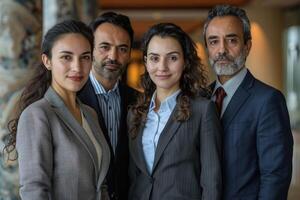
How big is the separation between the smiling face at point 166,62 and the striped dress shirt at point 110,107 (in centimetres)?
51

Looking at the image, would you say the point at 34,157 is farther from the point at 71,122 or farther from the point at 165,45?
the point at 165,45

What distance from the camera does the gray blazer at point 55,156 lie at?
2.04 meters

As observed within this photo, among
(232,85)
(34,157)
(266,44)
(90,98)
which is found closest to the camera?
(34,157)

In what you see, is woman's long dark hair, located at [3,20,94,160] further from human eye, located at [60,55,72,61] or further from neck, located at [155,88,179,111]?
neck, located at [155,88,179,111]

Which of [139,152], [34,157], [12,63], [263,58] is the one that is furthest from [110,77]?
[263,58]

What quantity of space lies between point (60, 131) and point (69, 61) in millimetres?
329

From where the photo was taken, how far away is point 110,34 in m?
3.06

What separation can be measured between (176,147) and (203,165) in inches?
6.2

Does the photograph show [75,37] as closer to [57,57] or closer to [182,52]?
[57,57]

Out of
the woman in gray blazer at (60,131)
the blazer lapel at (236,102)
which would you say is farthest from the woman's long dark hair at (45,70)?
the blazer lapel at (236,102)

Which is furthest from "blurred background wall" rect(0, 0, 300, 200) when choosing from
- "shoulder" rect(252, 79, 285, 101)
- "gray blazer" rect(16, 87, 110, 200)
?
"shoulder" rect(252, 79, 285, 101)

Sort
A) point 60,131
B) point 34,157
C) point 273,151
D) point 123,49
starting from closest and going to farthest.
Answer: point 34,157 → point 60,131 → point 273,151 → point 123,49

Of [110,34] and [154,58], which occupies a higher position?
[110,34]

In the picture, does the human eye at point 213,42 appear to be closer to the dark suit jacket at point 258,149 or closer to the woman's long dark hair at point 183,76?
the woman's long dark hair at point 183,76
